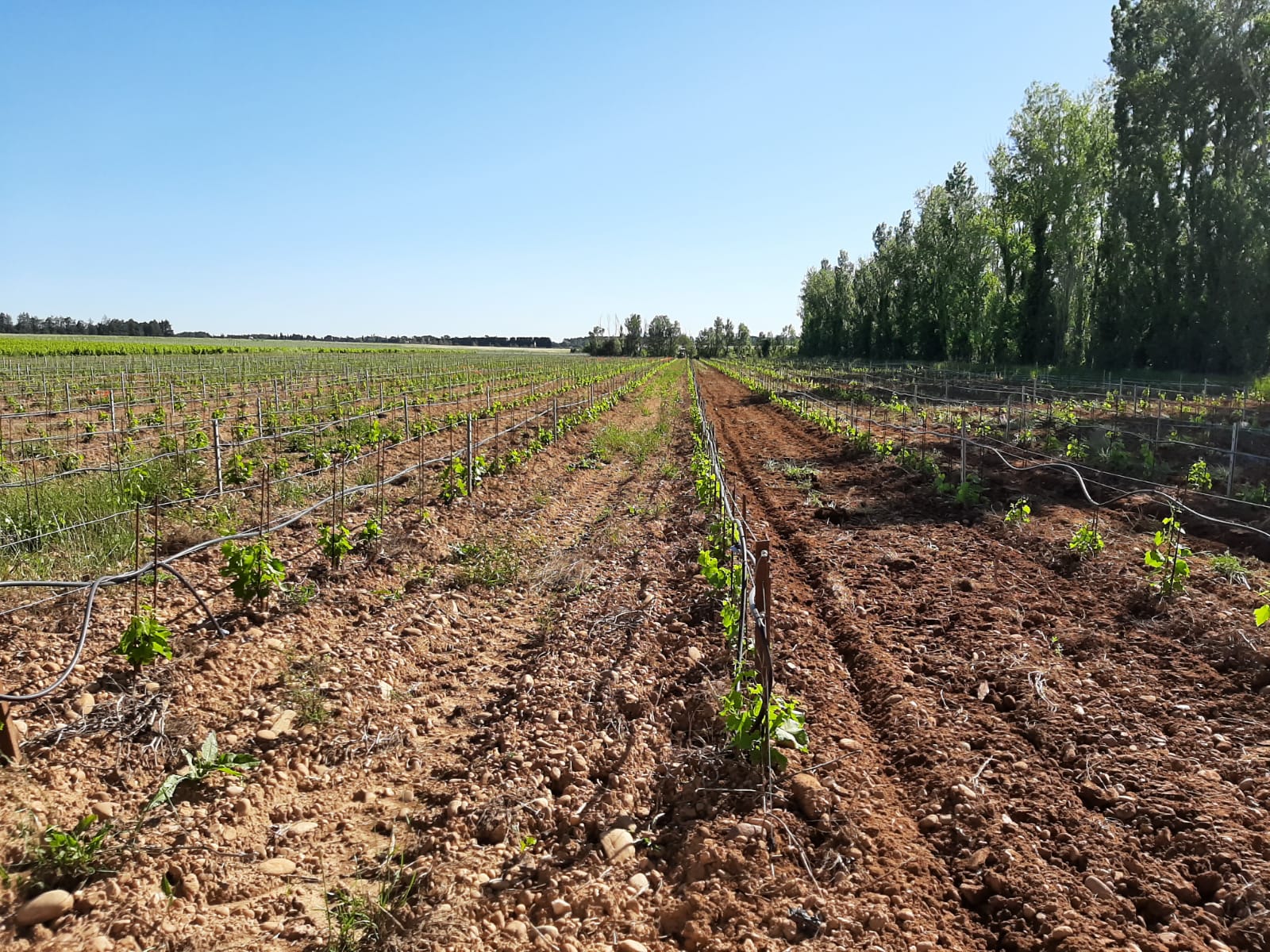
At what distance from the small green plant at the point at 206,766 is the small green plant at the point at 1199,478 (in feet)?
37.4

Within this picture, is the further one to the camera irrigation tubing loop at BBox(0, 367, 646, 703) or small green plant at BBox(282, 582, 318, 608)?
small green plant at BBox(282, 582, 318, 608)

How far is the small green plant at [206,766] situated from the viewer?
3.59m

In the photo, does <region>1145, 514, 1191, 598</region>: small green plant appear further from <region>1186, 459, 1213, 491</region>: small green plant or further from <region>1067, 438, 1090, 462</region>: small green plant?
<region>1067, 438, 1090, 462</region>: small green plant

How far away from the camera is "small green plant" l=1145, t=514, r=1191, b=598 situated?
19.9 ft

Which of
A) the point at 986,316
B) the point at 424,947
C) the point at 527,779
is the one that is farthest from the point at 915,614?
the point at 986,316

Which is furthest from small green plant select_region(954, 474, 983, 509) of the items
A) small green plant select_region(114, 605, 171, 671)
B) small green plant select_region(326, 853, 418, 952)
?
small green plant select_region(114, 605, 171, 671)

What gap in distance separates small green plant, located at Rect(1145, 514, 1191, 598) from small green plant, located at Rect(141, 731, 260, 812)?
6.91 m

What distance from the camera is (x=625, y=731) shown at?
4.35 m

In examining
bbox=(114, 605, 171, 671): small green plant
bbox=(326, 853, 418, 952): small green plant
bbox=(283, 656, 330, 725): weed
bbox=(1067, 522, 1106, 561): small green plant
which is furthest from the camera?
bbox=(1067, 522, 1106, 561): small green plant

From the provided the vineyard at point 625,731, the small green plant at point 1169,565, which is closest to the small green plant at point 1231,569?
the vineyard at point 625,731

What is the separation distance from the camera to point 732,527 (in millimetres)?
6426

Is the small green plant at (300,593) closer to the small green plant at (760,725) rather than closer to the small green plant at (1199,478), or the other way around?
the small green plant at (760,725)

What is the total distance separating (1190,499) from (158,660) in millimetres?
11900

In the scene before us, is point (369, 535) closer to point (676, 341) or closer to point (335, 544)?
point (335, 544)
